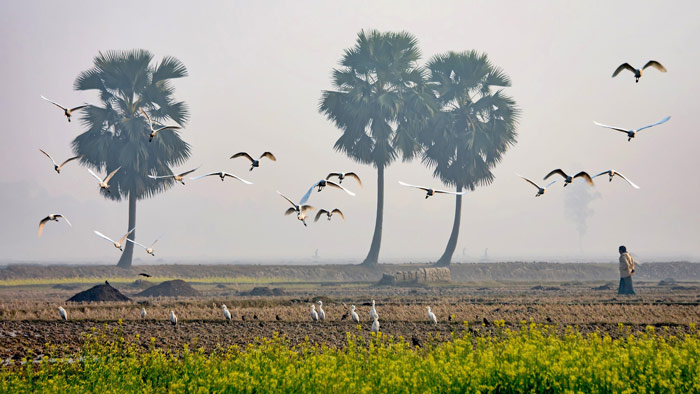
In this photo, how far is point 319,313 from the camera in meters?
24.5

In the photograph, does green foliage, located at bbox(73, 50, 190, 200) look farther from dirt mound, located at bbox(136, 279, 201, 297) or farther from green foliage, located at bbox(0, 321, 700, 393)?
green foliage, located at bbox(0, 321, 700, 393)

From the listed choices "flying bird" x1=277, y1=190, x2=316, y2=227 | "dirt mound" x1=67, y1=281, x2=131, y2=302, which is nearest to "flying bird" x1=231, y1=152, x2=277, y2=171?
"flying bird" x1=277, y1=190, x2=316, y2=227

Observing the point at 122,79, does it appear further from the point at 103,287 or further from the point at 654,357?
the point at 654,357

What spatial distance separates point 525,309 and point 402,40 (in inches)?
1811

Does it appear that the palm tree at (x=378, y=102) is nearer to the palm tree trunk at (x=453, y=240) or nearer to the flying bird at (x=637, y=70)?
the palm tree trunk at (x=453, y=240)

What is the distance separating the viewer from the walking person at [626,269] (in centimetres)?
3353

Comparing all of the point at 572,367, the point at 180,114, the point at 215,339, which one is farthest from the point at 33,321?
the point at 180,114

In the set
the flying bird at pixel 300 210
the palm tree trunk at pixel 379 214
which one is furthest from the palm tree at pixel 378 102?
the flying bird at pixel 300 210

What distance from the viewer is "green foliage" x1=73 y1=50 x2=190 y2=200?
65625mm

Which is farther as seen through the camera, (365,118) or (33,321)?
(365,118)

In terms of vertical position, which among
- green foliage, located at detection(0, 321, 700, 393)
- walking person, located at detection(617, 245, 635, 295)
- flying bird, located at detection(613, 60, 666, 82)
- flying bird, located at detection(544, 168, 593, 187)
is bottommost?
green foliage, located at detection(0, 321, 700, 393)

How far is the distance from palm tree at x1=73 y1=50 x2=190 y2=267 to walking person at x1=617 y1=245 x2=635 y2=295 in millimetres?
41355

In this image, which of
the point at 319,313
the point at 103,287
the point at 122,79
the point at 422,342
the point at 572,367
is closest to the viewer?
the point at 572,367

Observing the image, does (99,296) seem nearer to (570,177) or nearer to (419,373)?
(570,177)
